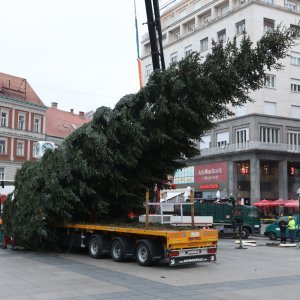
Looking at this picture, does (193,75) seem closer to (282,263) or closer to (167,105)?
(167,105)

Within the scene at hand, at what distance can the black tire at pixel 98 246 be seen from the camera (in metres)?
16.9

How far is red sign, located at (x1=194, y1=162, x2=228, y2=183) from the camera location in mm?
60125

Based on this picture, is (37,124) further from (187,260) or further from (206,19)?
(187,260)

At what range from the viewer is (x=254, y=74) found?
1792 centimetres

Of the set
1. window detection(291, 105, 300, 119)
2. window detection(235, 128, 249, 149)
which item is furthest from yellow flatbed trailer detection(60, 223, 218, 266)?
window detection(291, 105, 300, 119)

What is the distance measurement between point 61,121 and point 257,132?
33475 millimetres

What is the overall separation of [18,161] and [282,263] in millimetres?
51440

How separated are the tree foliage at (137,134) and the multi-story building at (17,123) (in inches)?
1705

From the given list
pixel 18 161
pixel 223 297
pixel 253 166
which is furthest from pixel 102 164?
pixel 18 161

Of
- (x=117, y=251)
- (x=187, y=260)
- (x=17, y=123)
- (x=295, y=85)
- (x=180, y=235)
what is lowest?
(x=187, y=260)

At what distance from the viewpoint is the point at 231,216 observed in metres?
31.6

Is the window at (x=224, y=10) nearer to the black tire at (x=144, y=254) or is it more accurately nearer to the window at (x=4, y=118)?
the window at (x=4, y=118)

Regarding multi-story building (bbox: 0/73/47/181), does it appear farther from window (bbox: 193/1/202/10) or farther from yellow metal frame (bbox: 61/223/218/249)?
yellow metal frame (bbox: 61/223/218/249)

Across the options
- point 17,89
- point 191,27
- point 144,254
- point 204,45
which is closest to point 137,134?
point 144,254
